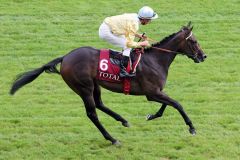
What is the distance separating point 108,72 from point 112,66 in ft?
0.37

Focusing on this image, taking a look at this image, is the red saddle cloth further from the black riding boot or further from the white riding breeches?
the white riding breeches

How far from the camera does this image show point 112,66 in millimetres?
9031

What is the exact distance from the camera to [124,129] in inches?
393

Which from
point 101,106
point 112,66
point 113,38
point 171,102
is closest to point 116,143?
point 101,106

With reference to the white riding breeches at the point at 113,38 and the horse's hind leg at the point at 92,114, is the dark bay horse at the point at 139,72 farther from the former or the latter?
the white riding breeches at the point at 113,38

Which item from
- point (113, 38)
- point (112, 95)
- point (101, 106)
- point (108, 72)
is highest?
point (113, 38)

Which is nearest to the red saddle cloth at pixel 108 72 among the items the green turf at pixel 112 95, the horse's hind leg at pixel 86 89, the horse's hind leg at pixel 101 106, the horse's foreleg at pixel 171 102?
the horse's hind leg at pixel 86 89

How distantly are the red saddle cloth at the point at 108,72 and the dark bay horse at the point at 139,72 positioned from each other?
0.07 meters

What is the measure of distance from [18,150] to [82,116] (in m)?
1.80

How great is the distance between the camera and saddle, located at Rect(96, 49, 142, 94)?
29.6 ft

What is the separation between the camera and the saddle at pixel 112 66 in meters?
9.03

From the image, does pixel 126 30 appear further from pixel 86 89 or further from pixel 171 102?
pixel 171 102

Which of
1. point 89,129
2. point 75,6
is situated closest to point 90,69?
point 89,129

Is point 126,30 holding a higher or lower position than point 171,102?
higher
